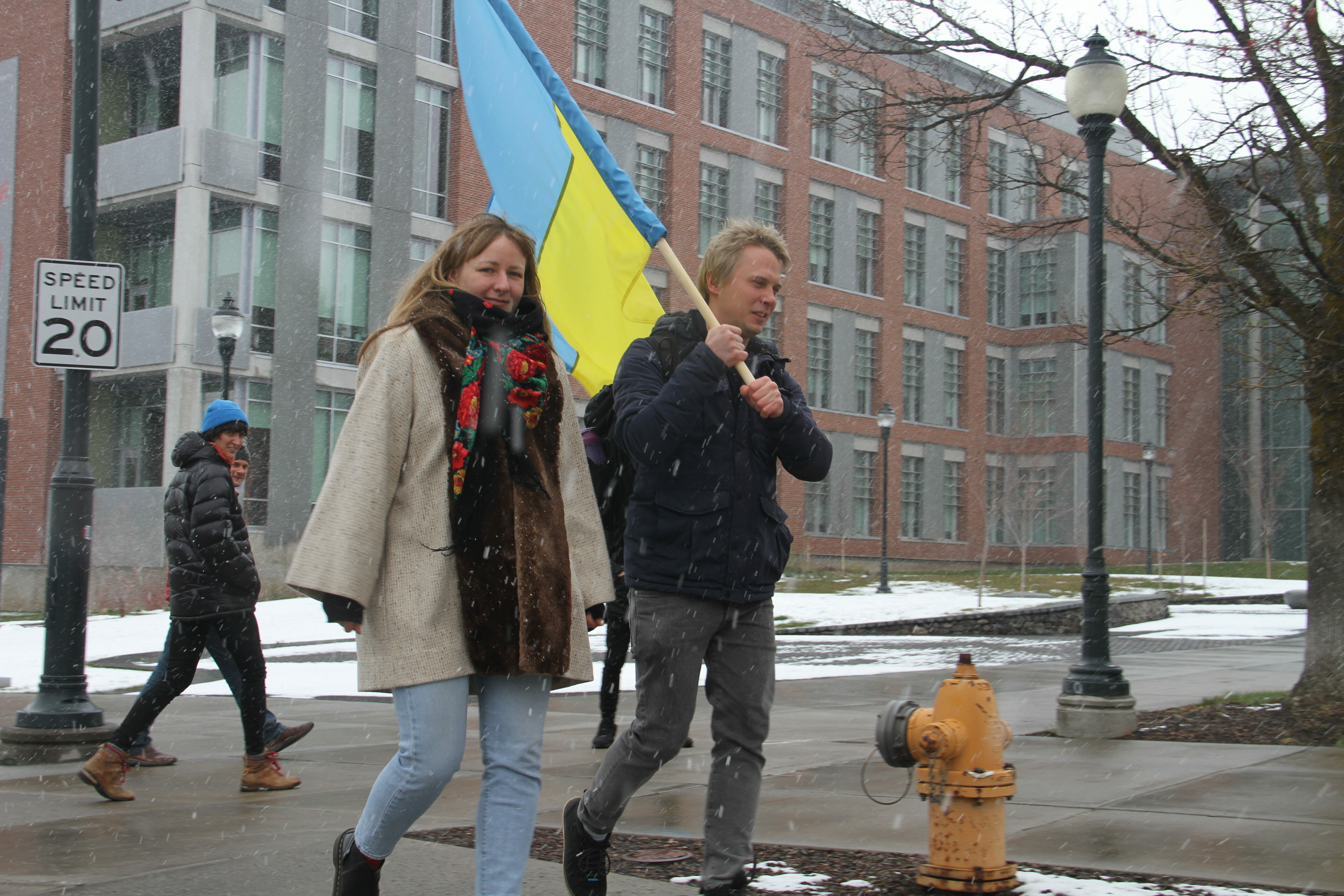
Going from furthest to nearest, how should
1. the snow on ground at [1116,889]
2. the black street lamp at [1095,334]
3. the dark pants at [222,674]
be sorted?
the black street lamp at [1095,334] → the dark pants at [222,674] → the snow on ground at [1116,889]

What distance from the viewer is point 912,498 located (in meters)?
47.0

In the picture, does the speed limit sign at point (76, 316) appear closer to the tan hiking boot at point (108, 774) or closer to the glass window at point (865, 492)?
the tan hiking boot at point (108, 774)

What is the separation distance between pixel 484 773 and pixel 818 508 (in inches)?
1558

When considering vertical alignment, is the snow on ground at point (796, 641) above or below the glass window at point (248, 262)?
below

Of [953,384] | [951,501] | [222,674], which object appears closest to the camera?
[222,674]

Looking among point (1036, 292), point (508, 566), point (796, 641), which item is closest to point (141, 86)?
point (796, 641)

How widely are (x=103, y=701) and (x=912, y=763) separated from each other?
28.9 feet

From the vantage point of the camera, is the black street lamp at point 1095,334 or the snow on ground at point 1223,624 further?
the snow on ground at point 1223,624

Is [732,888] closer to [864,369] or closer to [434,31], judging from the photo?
[434,31]

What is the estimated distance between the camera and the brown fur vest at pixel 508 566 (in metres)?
3.43

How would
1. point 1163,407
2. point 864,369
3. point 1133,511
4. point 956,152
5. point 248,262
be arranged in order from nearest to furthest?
point 956,152
point 248,262
point 864,369
point 1133,511
point 1163,407

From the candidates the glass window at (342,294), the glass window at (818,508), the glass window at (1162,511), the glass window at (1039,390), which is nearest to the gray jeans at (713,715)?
the glass window at (342,294)

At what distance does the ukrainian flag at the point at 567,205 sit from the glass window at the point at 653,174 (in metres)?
32.5

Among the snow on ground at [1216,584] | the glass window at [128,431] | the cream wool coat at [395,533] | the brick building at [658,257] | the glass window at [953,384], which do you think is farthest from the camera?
the glass window at [953,384]
